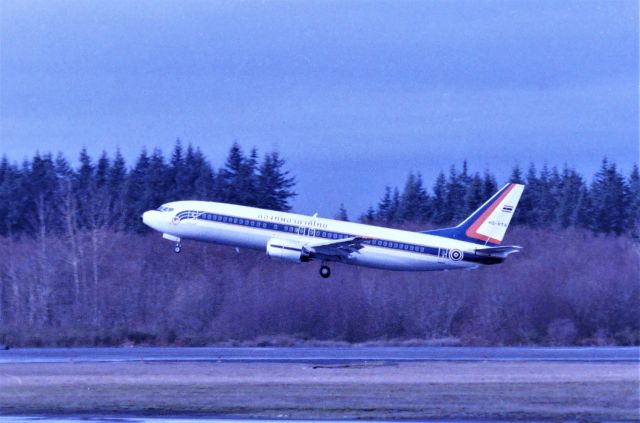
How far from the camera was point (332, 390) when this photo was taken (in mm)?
27672

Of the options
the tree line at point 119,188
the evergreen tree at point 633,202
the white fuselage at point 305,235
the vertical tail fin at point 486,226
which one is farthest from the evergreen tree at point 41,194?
the evergreen tree at point 633,202

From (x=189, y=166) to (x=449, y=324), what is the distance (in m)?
54.4

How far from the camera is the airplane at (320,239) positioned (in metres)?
49.3

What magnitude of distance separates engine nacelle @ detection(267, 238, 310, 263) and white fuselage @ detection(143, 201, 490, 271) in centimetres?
26

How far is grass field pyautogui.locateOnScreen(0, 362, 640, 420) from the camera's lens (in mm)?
23891

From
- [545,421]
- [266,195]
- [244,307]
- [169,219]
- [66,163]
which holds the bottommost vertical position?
[545,421]

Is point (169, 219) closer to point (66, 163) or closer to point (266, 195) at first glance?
point (266, 195)

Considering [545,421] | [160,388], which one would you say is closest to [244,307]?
[160,388]

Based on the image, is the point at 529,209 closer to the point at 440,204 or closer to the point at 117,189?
the point at 440,204

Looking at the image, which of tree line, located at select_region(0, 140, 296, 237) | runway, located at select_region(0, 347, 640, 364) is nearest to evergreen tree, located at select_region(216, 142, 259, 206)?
tree line, located at select_region(0, 140, 296, 237)

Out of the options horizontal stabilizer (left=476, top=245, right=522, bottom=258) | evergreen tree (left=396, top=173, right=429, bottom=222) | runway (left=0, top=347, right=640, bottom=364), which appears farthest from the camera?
evergreen tree (left=396, top=173, right=429, bottom=222)

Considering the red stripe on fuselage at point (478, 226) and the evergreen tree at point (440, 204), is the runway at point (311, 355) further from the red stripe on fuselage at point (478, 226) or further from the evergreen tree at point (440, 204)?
the evergreen tree at point (440, 204)

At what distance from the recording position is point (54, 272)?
63375 mm

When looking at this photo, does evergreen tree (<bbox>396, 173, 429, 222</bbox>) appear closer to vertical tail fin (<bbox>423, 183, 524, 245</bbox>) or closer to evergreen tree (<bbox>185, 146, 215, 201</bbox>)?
evergreen tree (<bbox>185, 146, 215, 201</bbox>)
